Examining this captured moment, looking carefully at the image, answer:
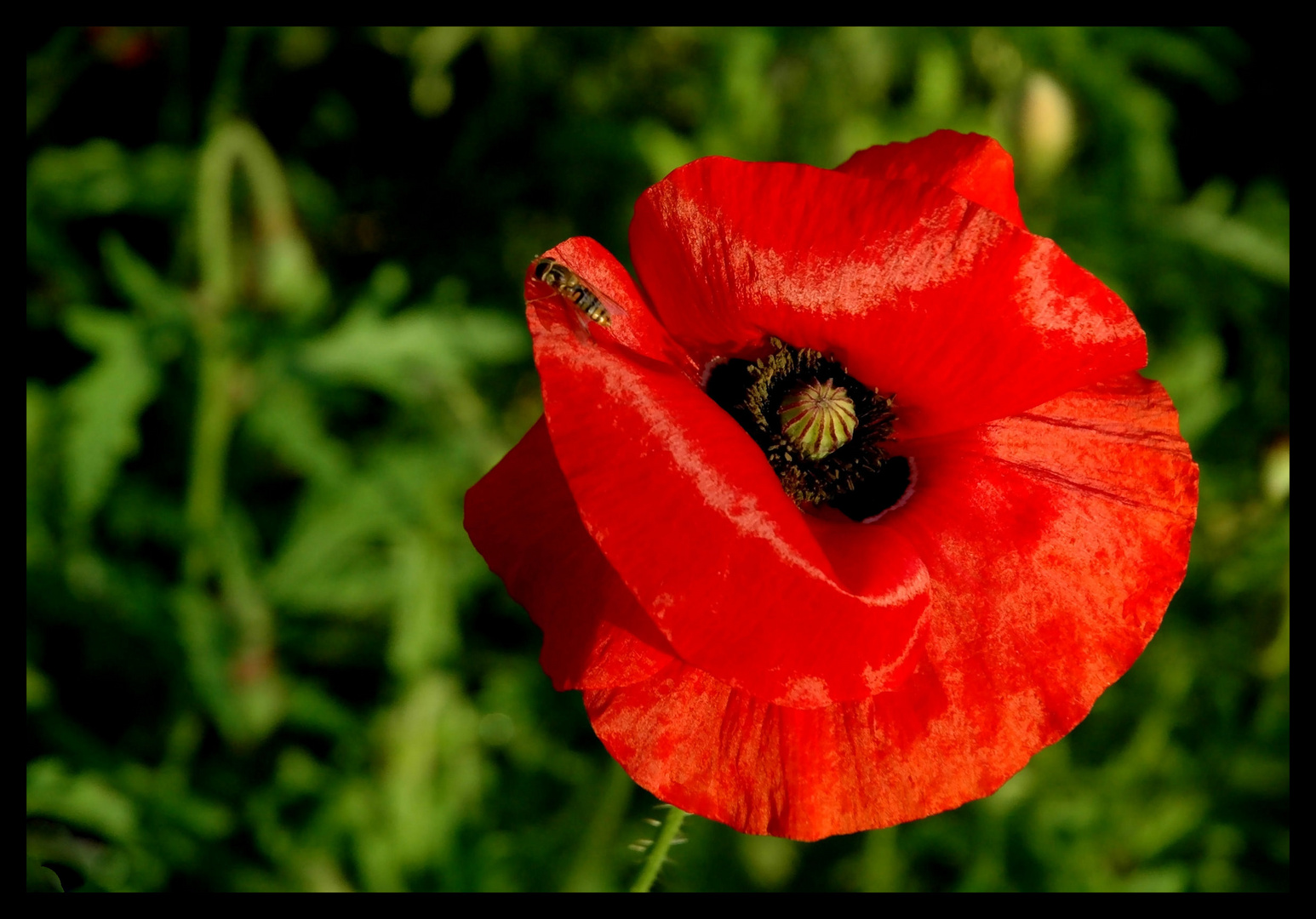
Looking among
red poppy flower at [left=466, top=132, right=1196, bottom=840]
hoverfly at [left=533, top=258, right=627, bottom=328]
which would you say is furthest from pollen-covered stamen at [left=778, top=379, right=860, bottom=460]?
hoverfly at [left=533, top=258, right=627, bottom=328]

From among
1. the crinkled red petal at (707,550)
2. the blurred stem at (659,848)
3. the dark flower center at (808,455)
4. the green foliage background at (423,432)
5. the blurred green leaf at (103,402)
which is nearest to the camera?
the crinkled red petal at (707,550)

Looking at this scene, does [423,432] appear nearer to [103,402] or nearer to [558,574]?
[103,402]

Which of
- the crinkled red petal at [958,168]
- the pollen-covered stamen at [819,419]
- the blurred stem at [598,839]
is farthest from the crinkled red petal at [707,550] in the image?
the blurred stem at [598,839]

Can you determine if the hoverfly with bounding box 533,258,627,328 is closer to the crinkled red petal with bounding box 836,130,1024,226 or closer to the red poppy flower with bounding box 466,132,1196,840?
the red poppy flower with bounding box 466,132,1196,840

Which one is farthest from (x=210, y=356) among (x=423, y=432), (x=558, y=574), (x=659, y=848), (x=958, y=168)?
(x=958, y=168)

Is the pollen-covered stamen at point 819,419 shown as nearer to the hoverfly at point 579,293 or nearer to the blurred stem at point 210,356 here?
the hoverfly at point 579,293
